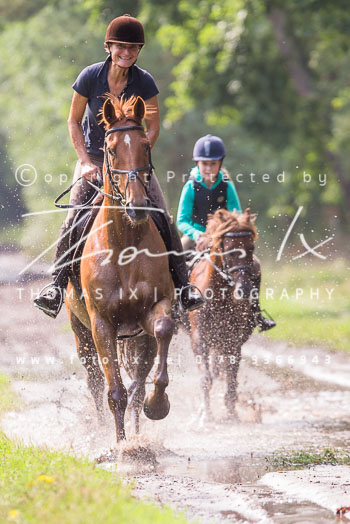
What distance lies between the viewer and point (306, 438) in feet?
28.9

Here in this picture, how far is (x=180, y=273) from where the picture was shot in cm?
785

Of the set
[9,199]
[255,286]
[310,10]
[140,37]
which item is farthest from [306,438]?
[9,199]

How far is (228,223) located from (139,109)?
3.46 metres

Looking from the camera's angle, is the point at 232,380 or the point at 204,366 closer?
the point at 204,366

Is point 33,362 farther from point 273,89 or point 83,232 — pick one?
point 273,89

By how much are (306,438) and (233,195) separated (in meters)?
3.36

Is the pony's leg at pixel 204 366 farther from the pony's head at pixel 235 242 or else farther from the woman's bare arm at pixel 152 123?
the woman's bare arm at pixel 152 123

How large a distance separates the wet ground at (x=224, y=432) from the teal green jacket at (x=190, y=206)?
1.30 m

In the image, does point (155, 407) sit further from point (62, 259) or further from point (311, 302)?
point (311, 302)

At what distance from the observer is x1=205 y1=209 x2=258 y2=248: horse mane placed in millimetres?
10180

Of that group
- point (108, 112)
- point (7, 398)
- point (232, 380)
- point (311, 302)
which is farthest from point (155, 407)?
point (311, 302)

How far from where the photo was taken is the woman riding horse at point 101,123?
7.35 meters

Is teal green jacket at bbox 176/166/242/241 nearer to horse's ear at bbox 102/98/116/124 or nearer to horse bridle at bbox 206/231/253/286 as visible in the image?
horse bridle at bbox 206/231/253/286

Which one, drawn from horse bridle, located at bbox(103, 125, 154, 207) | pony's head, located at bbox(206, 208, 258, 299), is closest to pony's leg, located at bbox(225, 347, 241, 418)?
pony's head, located at bbox(206, 208, 258, 299)
